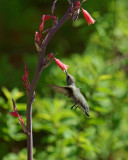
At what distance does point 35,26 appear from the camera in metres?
5.93

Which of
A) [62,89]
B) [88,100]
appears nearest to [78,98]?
[62,89]

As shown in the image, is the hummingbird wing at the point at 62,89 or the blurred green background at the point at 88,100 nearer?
the hummingbird wing at the point at 62,89

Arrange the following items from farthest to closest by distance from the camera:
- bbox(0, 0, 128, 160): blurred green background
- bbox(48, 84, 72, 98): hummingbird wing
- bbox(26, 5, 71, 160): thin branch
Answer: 1. bbox(0, 0, 128, 160): blurred green background
2. bbox(26, 5, 71, 160): thin branch
3. bbox(48, 84, 72, 98): hummingbird wing

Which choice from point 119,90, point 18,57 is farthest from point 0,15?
point 119,90

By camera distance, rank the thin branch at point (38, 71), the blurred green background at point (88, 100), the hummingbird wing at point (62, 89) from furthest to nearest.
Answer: the blurred green background at point (88, 100) → the thin branch at point (38, 71) → the hummingbird wing at point (62, 89)

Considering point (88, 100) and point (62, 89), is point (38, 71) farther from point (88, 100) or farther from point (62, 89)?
point (88, 100)

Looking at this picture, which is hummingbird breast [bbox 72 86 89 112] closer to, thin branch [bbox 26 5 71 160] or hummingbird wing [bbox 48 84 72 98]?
hummingbird wing [bbox 48 84 72 98]

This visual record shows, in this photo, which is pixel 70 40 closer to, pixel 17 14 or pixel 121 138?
pixel 17 14

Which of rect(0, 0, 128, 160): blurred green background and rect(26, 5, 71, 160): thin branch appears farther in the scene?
rect(0, 0, 128, 160): blurred green background

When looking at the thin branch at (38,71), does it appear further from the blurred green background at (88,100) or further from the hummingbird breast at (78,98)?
the blurred green background at (88,100)

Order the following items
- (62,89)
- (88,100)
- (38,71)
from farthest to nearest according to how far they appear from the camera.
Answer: (88,100) → (38,71) → (62,89)

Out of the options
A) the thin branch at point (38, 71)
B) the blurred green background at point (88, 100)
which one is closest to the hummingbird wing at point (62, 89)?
the thin branch at point (38, 71)

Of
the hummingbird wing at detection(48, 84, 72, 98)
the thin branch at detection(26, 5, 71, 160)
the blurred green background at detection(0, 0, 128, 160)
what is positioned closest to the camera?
the hummingbird wing at detection(48, 84, 72, 98)

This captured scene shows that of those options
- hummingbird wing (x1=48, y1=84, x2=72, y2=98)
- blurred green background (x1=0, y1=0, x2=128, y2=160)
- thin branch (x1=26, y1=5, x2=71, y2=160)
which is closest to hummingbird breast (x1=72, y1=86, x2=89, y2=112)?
hummingbird wing (x1=48, y1=84, x2=72, y2=98)
